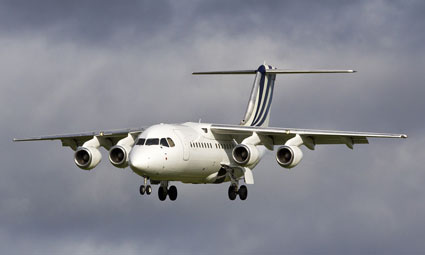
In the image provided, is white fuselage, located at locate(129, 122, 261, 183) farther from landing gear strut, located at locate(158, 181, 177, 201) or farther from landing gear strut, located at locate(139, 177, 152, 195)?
landing gear strut, located at locate(158, 181, 177, 201)

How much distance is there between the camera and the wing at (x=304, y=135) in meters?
35.7

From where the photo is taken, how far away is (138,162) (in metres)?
32.9

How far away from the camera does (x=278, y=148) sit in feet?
117

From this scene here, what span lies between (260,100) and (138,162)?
34.0 ft

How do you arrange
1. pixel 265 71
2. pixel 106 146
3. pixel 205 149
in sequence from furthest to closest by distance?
pixel 265 71
pixel 106 146
pixel 205 149

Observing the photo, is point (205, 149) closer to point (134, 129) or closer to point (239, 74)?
point (134, 129)

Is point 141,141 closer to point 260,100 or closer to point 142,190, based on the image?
point 142,190

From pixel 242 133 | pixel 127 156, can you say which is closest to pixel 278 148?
pixel 242 133

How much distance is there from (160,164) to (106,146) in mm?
5717

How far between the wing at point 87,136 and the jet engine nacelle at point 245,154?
12.1ft

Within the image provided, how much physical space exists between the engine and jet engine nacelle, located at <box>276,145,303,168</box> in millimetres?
5162

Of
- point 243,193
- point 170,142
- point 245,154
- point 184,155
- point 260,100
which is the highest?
point 260,100

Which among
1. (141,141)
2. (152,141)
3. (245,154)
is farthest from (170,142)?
(245,154)

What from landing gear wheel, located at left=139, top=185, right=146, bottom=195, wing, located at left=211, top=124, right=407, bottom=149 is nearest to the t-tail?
wing, located at left=211, top=124, right=407, bottom=149
